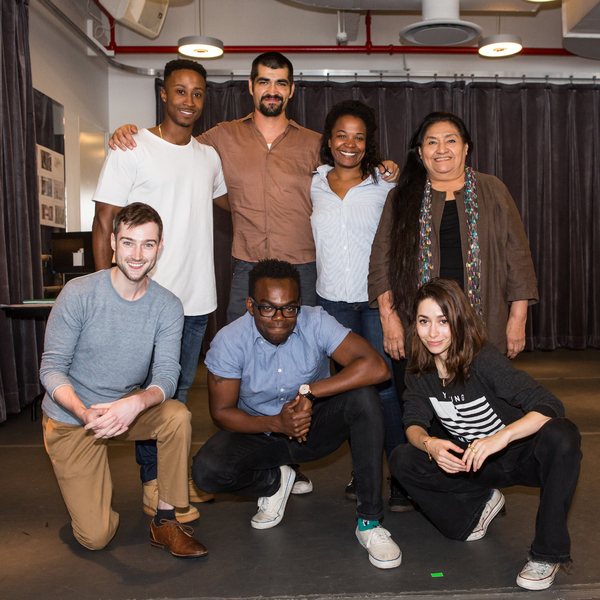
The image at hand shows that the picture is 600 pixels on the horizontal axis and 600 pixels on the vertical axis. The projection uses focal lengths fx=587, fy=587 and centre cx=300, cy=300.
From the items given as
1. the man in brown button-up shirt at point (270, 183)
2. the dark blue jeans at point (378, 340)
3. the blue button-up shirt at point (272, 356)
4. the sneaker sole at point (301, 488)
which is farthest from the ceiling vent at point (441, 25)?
the sneaker sole at point (301, 488)

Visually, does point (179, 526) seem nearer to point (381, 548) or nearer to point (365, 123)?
A: point (381, 548)

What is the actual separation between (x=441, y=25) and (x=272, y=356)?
11.9 ft

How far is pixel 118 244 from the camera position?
6.74 feet

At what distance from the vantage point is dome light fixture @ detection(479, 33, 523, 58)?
201 inches

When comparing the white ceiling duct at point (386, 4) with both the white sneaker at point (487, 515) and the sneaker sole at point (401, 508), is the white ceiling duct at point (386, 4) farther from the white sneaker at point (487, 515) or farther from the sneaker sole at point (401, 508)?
the white sneaker at point (487, 515)

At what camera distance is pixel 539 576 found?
1.72 metres

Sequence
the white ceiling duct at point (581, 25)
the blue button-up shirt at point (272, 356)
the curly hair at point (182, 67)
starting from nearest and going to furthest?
the blue button-up shirt at point (272, 356), the curly hair at point (182, 67), the white ceiling duct at point (581, 25)

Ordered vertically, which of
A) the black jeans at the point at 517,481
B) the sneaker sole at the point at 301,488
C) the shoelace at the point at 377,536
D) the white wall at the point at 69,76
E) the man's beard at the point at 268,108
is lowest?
the sneaker sole at the point at 301,488

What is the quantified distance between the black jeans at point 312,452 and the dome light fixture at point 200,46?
151 inches

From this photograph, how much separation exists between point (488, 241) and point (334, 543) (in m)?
1.24

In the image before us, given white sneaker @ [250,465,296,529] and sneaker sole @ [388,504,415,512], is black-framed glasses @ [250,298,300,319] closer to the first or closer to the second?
white sneaker @ [250,465,296,529]

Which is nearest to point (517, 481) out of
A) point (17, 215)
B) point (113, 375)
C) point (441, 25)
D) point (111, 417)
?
point (111, 417)

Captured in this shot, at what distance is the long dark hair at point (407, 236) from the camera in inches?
88.3

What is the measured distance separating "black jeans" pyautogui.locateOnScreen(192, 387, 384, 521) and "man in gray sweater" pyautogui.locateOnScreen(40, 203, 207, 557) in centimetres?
12
